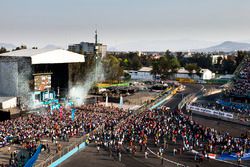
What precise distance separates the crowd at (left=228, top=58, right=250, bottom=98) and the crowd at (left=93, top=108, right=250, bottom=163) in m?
19.4

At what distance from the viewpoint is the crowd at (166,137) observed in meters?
25.0

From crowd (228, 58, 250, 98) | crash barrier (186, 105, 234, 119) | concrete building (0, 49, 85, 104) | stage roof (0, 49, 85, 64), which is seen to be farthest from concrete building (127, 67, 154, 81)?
crash barrier (186, 105, 234, 119)

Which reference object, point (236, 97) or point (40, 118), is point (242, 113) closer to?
point (236, 97)

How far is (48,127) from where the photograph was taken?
2953 cm

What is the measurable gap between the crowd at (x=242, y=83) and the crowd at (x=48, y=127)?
23712mm

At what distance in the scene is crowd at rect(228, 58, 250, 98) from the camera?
4859cm

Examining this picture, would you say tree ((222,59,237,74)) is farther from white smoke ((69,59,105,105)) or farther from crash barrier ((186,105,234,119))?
crash barrier ((186,105,234,119))

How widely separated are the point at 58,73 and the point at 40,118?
17.2 meters

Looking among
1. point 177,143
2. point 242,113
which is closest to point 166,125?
point 177,143

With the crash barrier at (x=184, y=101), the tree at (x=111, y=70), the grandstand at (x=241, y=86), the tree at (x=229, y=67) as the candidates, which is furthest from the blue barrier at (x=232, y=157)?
the tree at (x=229, y=67)

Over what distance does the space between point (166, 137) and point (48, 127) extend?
12325 millimetres

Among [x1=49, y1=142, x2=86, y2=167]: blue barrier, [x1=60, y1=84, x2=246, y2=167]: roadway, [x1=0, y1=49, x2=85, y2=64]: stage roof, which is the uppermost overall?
[x1=0, y1=49, x2=85, y2=64]: stage roof

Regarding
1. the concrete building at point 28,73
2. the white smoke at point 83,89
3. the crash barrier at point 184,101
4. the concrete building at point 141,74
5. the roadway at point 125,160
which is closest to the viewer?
the roadway at point 125,160

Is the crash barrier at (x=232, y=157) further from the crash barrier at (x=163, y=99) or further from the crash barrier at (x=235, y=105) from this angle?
the crash barrier at (x=235, y=105)
